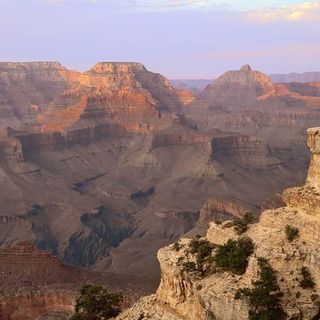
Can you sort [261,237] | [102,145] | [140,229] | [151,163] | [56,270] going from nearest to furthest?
1. [261,237]
2. [56,270]
3. [140,229]
4. [151,163]
5. [102,145]

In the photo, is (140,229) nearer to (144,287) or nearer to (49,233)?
(49,233)

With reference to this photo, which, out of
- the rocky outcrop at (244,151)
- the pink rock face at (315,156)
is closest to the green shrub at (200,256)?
the pink rock face at (315,156)

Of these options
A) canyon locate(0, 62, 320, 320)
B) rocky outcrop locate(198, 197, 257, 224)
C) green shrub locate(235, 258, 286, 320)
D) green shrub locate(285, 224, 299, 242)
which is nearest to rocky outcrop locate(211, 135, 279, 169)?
canyon locate(0, 62, 320, 320)

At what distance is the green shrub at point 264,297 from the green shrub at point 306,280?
0.93 meters

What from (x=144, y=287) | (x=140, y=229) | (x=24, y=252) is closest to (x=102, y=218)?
(x=140, y=229)

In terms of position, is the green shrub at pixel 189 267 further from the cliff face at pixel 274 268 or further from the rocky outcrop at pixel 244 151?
the rocky outcrop at pixel 244 151

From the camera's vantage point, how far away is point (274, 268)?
2405 cm

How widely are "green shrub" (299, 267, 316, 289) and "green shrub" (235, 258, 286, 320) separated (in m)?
0.93

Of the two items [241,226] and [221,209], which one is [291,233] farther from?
[221,209]

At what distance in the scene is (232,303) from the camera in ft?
75.9

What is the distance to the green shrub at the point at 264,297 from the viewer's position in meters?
22.6

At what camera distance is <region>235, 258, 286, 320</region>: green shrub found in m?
22.6

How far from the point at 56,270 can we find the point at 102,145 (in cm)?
11476

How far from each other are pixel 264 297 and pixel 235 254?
2.92 m
